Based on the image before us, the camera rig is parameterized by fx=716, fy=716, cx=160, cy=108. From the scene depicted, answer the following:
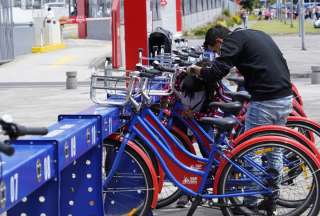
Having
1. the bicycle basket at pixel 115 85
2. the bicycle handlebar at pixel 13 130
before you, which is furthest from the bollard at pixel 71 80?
the bicycle handlebar at pixel 13 130

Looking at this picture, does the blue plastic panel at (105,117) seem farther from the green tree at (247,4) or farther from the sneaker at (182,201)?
the green tree at (247,4)

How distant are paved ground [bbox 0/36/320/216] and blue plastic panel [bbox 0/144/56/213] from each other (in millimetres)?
2517

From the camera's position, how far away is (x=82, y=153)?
16.5ft

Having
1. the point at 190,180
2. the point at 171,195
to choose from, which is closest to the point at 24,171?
the point at 190,180

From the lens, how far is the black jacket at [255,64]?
587 cm

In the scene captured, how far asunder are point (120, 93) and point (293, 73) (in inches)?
585

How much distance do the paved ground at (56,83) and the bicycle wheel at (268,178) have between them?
2.72 feet

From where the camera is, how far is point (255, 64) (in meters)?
5.92

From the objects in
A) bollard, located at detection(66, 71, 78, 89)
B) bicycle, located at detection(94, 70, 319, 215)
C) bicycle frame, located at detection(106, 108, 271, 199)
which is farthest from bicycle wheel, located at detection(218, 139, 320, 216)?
bollard, located at detection(66, 71, 78, 89)

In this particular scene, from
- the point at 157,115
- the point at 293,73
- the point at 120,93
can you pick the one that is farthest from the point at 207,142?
the point at 293,73

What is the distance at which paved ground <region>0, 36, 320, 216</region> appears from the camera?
13841mm

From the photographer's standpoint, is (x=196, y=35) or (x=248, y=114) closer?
(x=248, y=114)

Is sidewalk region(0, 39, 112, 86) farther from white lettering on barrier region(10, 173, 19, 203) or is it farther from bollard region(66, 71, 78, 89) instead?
white lettering on barrier region(10, 173, 19, 203)

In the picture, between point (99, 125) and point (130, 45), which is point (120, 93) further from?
point (130, 45)
